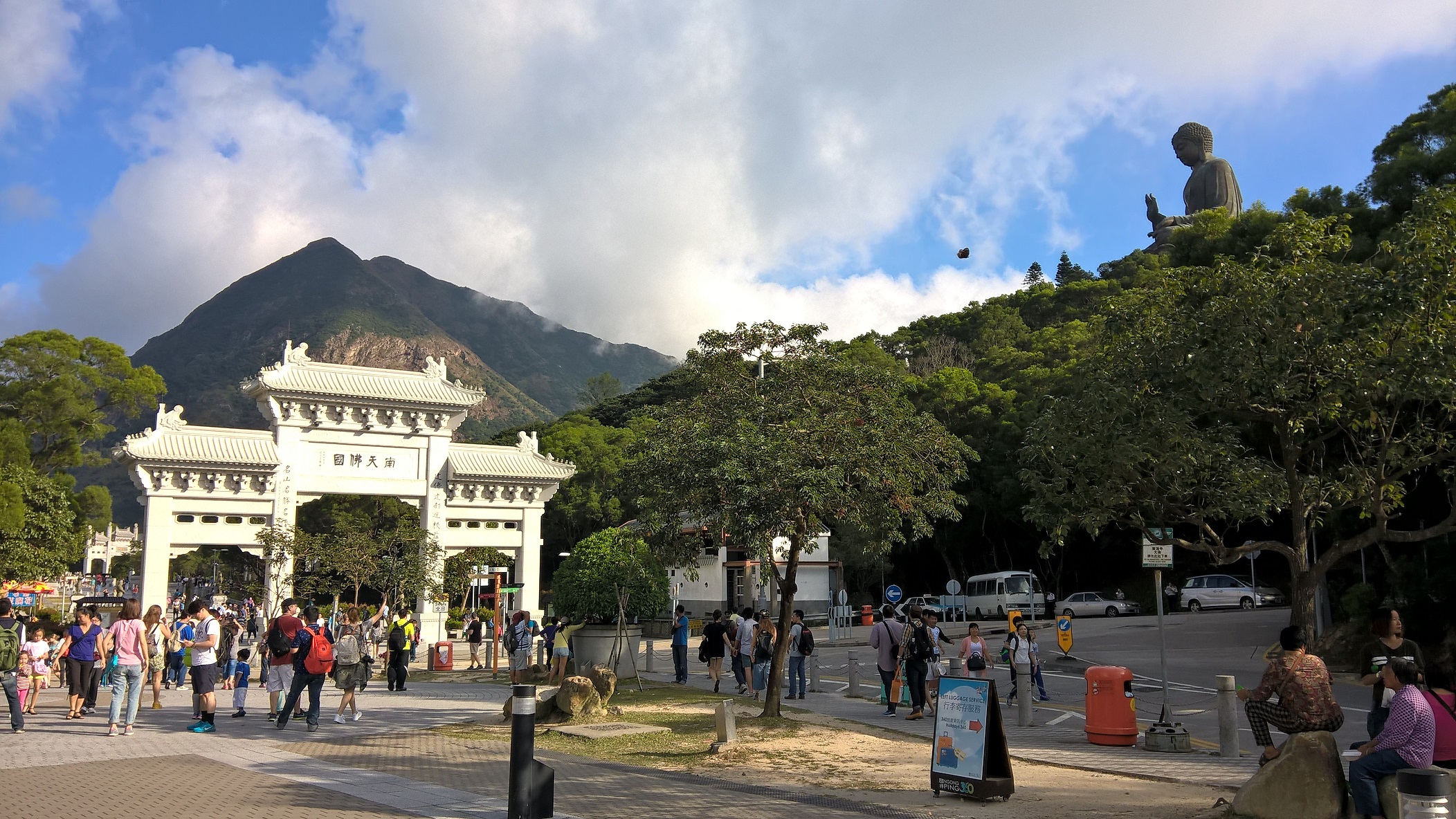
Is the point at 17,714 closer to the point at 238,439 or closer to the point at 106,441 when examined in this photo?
the point at 238,439

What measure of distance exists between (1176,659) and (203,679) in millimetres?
20853

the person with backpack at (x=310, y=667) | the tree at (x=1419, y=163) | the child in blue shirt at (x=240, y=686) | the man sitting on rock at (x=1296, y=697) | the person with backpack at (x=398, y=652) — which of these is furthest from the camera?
the tree at (x=1419, y=163)

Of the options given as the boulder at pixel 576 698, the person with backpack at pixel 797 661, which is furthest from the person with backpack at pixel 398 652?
the person with backpack at pixel 797 661

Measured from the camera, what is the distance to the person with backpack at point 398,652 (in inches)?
776

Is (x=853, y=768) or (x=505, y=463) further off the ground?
(x=505, y=463)

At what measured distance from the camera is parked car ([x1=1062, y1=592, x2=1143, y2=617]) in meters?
41.2

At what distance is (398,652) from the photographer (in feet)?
65.0

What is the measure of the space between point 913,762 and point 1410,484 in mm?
18561

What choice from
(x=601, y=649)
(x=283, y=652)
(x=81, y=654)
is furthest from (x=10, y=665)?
(x=601, y=649)

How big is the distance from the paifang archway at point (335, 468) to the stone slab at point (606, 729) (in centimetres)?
2720

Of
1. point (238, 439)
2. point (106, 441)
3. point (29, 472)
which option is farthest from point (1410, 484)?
point (106, 441)

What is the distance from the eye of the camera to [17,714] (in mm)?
12461

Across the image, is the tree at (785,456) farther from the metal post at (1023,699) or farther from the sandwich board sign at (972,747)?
the sandwich board sign at (972,747)

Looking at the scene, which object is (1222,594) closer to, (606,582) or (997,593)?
(997,593)
